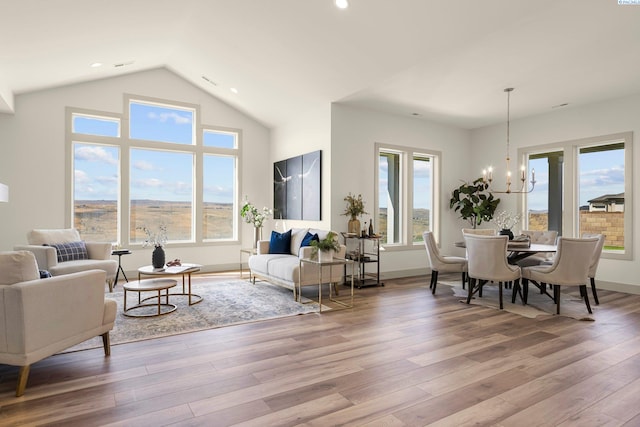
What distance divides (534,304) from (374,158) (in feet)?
10.8

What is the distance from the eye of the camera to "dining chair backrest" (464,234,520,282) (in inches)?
184

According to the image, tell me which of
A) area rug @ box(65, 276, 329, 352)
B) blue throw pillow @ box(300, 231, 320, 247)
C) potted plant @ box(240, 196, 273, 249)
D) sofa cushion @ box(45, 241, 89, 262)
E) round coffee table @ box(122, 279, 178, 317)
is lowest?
area rug @ box(65, 276, 329, 352)

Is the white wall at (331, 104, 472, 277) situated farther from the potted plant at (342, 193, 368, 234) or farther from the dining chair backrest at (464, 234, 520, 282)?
the dining chair backrest at (464, 234, 520, 282)

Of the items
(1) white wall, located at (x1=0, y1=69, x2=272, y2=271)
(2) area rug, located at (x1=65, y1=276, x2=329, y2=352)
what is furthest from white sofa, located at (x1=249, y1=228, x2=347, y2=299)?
(1) white wall, located at (x1=0, y1=69, x2=272, y2=271)

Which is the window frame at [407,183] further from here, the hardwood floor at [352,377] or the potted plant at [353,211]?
the hardwood floor at [352,377]

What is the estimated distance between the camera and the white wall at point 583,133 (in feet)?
18.9

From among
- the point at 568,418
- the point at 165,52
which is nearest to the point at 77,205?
the point at 165,52

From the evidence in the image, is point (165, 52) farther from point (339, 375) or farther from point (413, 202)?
point (339, 375)

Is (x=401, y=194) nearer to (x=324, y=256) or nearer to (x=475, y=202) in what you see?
(x=475, y=202)

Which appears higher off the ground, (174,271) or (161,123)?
(161,123)

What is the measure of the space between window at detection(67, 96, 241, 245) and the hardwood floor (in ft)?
13.2

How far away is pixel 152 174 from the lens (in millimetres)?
7121

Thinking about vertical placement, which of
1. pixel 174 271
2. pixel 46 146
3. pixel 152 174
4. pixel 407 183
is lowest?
pixel 174 271

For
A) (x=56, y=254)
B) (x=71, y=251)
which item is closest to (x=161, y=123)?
(x=71, y=251)
